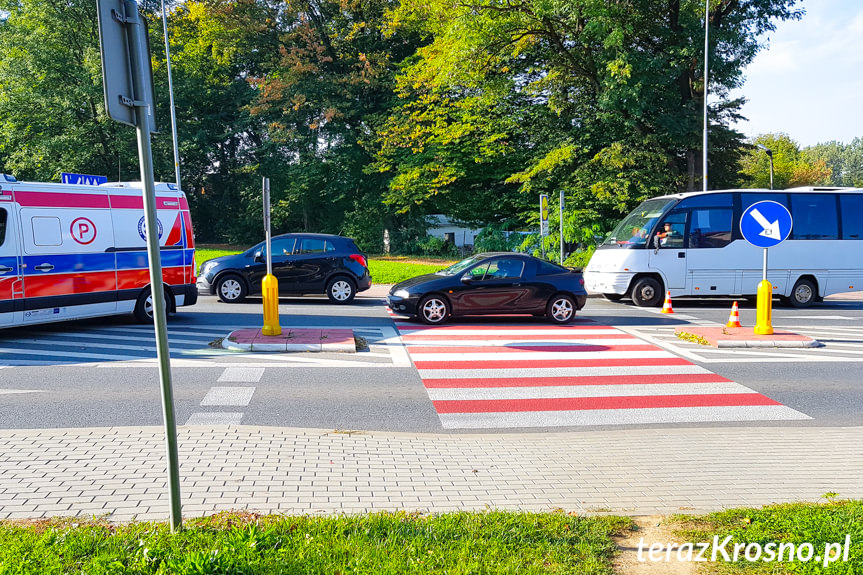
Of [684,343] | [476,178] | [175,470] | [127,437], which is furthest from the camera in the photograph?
[476,178]

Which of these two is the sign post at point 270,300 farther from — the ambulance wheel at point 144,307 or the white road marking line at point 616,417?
the white road marking line at point 616,417

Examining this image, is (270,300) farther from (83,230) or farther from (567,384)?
(567,384)

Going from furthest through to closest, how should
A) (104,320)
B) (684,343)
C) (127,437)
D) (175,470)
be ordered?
1. (104,320)
2. (684,343)
3. (127,437)
4. (175,470)

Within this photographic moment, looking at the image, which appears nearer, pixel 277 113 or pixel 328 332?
pixel 328 332

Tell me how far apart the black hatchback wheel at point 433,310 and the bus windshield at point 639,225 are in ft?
21.2

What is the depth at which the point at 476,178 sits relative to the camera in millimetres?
35312

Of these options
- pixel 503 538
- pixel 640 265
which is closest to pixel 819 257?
pixel 640 265

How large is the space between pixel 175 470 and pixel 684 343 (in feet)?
33.2

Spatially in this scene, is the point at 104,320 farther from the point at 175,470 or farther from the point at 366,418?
the point at 175,470

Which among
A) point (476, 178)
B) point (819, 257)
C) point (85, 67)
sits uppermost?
point (85, 67)

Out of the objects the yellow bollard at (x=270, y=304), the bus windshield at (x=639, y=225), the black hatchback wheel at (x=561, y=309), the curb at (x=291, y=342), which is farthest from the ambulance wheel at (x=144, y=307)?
the bus windshield at (x=639, y=225)

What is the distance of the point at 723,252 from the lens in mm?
17703

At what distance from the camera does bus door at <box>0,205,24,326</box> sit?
10945 mm

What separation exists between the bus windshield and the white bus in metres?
0.04
